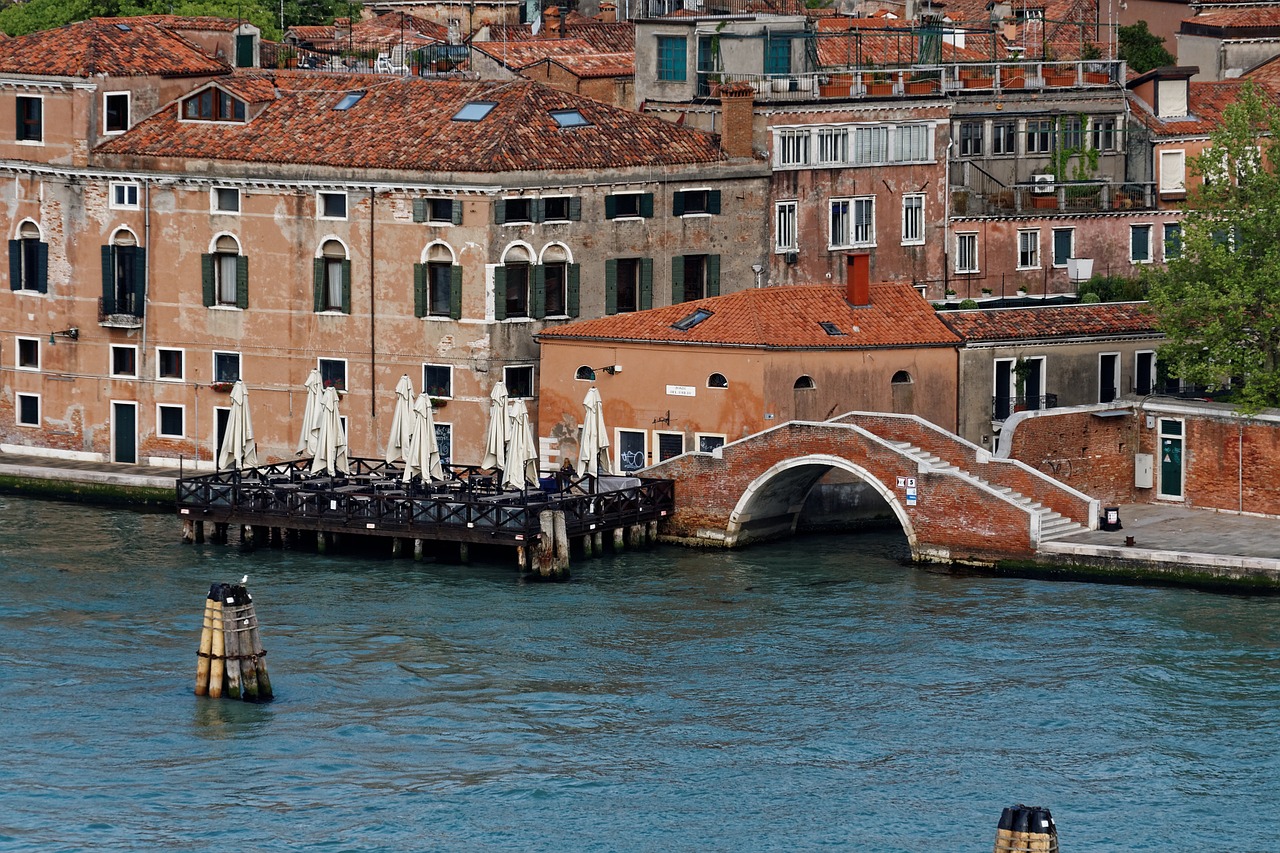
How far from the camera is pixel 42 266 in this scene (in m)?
60.7

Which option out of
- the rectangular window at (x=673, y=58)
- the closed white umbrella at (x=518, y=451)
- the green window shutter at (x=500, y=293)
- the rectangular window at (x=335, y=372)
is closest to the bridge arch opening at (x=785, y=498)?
the closed white umbrella at (x=518, y=451)

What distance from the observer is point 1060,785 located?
1576 inches

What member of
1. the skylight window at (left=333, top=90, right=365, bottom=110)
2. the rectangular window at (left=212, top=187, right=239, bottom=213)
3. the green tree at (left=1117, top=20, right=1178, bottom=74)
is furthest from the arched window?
the green tree at (left=1117, top=20, right=1178, bottom=74)

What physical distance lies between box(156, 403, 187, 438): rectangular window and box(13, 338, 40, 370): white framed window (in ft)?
9.52

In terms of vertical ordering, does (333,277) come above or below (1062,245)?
below

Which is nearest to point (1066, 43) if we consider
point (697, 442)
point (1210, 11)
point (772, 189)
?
point (1210, 11)

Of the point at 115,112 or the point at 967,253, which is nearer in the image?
the point at 115,112

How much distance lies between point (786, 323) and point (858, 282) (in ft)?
6.00

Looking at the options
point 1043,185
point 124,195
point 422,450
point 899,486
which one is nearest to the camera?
point 899,486

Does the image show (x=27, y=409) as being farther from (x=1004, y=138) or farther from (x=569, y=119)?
(x=1004, y=138)

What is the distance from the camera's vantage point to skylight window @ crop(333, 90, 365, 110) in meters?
59.0

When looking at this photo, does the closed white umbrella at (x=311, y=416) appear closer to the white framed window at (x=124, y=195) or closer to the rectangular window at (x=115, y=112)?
the white framed window at (x=124, y=195)

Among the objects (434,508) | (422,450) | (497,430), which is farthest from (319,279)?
(434,508)

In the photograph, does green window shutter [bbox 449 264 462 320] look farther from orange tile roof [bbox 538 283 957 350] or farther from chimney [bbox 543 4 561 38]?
chimney [bbox 543 4 561 38]
